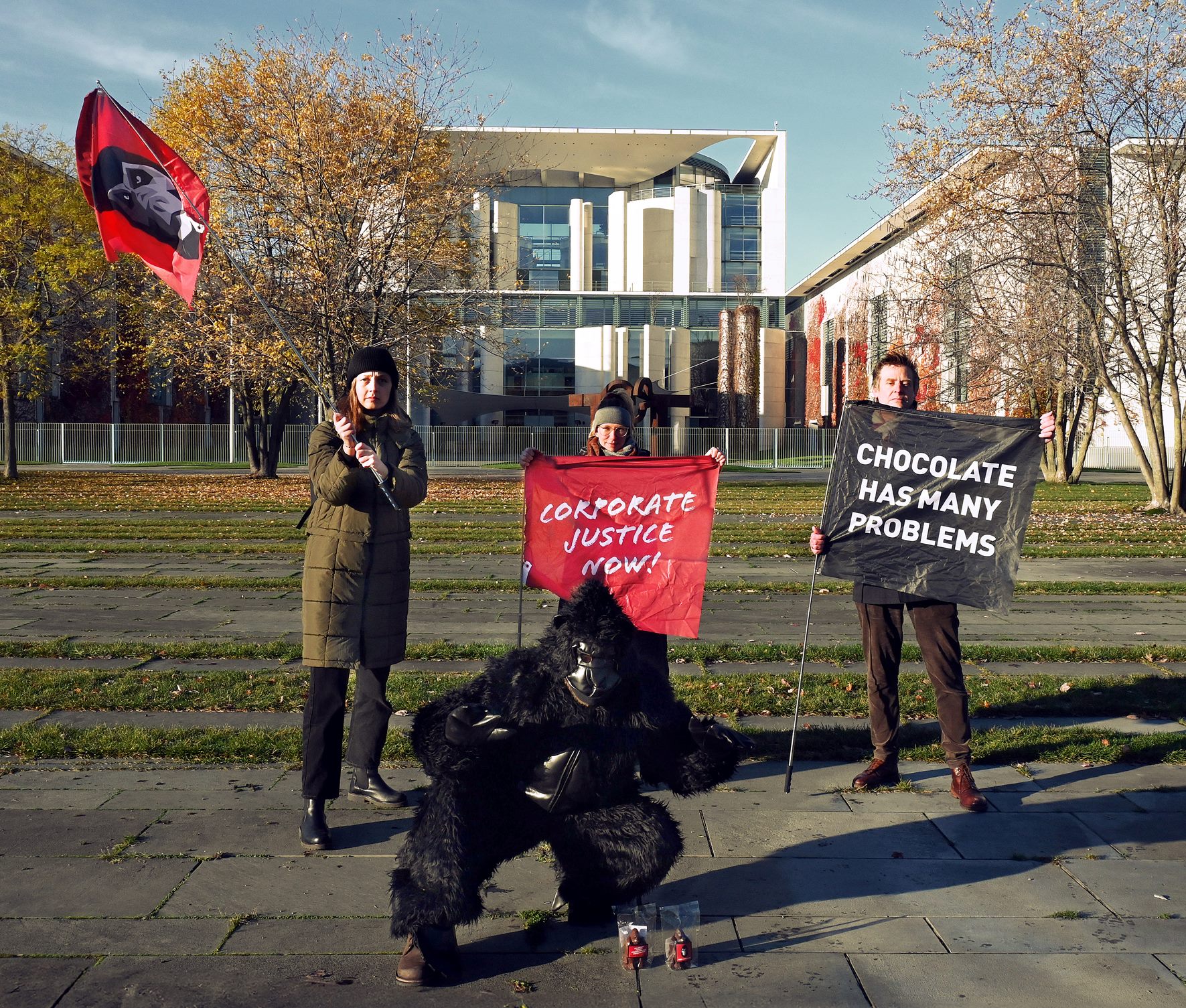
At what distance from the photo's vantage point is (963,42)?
22109mm

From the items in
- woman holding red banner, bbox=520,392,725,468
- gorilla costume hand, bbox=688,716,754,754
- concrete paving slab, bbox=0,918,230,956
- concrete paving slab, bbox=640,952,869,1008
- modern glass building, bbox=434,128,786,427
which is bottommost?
concrete paving slab, bbox=640,952,869,1008

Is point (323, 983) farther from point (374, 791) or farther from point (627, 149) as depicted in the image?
point (627, 149)

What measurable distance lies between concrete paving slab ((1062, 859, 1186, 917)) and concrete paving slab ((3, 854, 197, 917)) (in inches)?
128

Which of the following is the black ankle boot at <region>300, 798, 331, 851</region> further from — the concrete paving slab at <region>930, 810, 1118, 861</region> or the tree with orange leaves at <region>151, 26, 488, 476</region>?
the tree with orange leaves at <region>151, 26, 488, 476</region>

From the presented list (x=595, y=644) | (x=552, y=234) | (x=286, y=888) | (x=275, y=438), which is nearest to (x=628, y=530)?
(x=595, y=644)

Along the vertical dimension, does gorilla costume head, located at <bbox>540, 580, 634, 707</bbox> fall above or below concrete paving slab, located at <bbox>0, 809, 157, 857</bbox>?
above

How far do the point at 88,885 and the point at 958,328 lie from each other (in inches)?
1061

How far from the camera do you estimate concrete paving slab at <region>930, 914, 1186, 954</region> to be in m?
3.72

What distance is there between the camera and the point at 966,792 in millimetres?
5129

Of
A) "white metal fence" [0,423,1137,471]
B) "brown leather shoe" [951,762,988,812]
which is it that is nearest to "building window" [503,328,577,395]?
"white metal fence" [0,423,1137,471]

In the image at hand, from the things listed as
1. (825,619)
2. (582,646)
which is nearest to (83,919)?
(582,646)

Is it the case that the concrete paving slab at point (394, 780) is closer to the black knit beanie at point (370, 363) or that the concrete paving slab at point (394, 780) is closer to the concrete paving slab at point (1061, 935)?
the black knit beanie at point (370, 363)

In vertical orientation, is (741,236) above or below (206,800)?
above

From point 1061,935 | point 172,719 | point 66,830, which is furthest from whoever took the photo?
point 172,719
